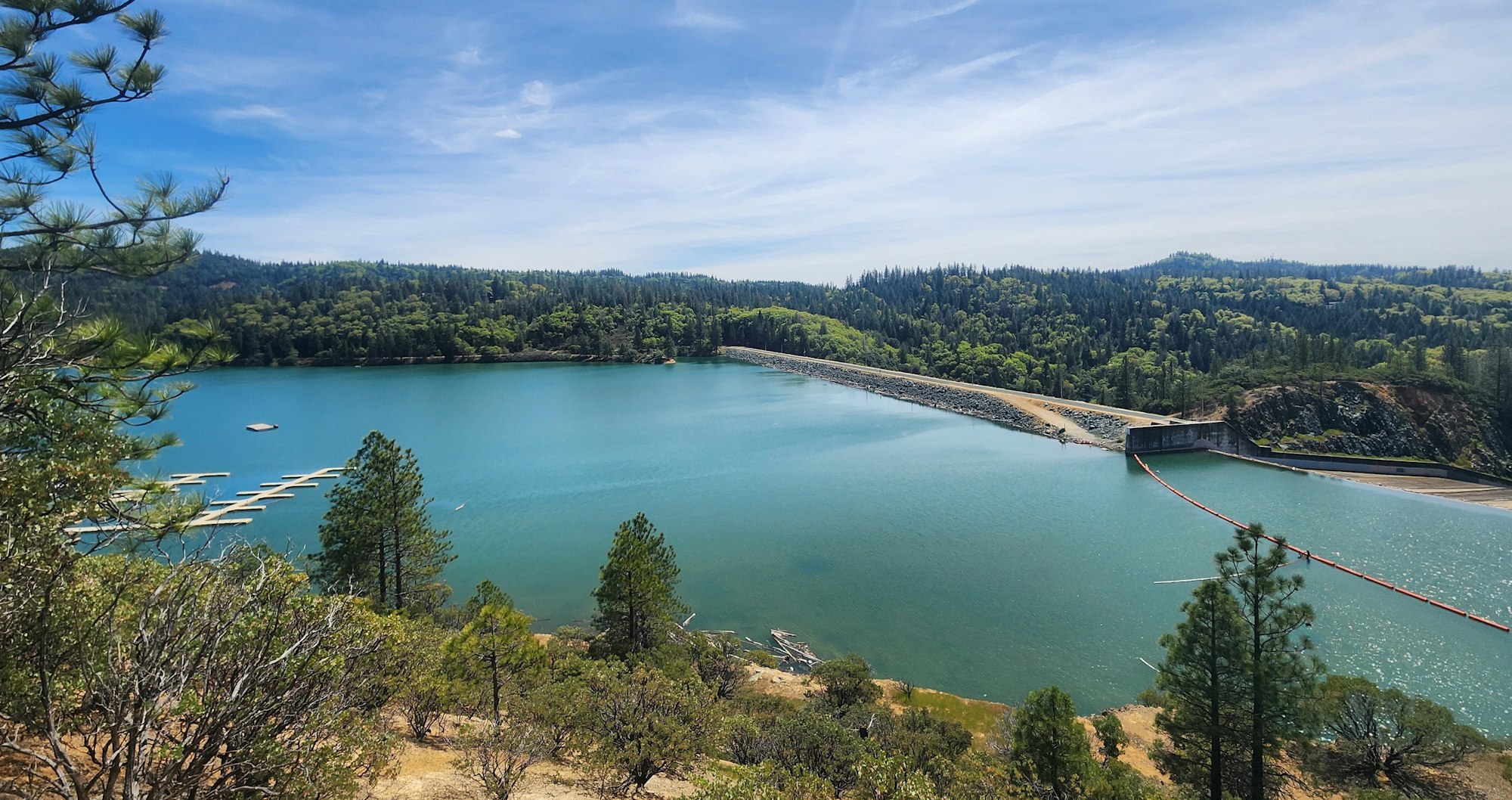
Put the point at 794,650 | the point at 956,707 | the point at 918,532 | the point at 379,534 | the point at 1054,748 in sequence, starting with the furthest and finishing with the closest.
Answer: the point at 918,532
the point at 794,650
the point at 379,534
the point at 956,707
the point at 1054,748

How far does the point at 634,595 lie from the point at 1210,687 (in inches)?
455

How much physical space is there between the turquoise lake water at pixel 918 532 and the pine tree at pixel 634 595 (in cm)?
464

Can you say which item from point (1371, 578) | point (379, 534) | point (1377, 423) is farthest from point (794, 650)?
point (1377, 423)

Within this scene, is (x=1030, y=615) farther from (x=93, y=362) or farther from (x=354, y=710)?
(x=93, y=362)

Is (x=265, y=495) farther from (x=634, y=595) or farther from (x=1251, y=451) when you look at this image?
(x=1251, y=451)

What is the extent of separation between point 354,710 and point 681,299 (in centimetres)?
11567

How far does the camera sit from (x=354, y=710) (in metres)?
6.75

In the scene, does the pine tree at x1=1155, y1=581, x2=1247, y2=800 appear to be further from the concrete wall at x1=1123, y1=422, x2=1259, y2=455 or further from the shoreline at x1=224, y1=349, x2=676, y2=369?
the shoreline at x1=224, y1=349, x2=676, y2=369

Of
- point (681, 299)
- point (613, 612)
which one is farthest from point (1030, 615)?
point (681, 299)

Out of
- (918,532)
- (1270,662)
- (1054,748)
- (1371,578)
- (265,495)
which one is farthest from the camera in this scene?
(265,495)

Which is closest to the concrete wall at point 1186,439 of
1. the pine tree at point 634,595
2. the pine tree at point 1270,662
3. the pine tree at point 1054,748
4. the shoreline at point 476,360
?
the pine tree at point 1270,662

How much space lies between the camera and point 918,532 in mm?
27141

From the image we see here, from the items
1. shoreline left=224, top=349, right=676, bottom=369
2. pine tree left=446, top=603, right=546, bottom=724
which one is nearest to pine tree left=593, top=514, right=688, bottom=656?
pine tree left=446, top=603, right=546, bottom=724

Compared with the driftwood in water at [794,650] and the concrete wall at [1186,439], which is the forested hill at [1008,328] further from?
the driftwood in water at [794,650]
